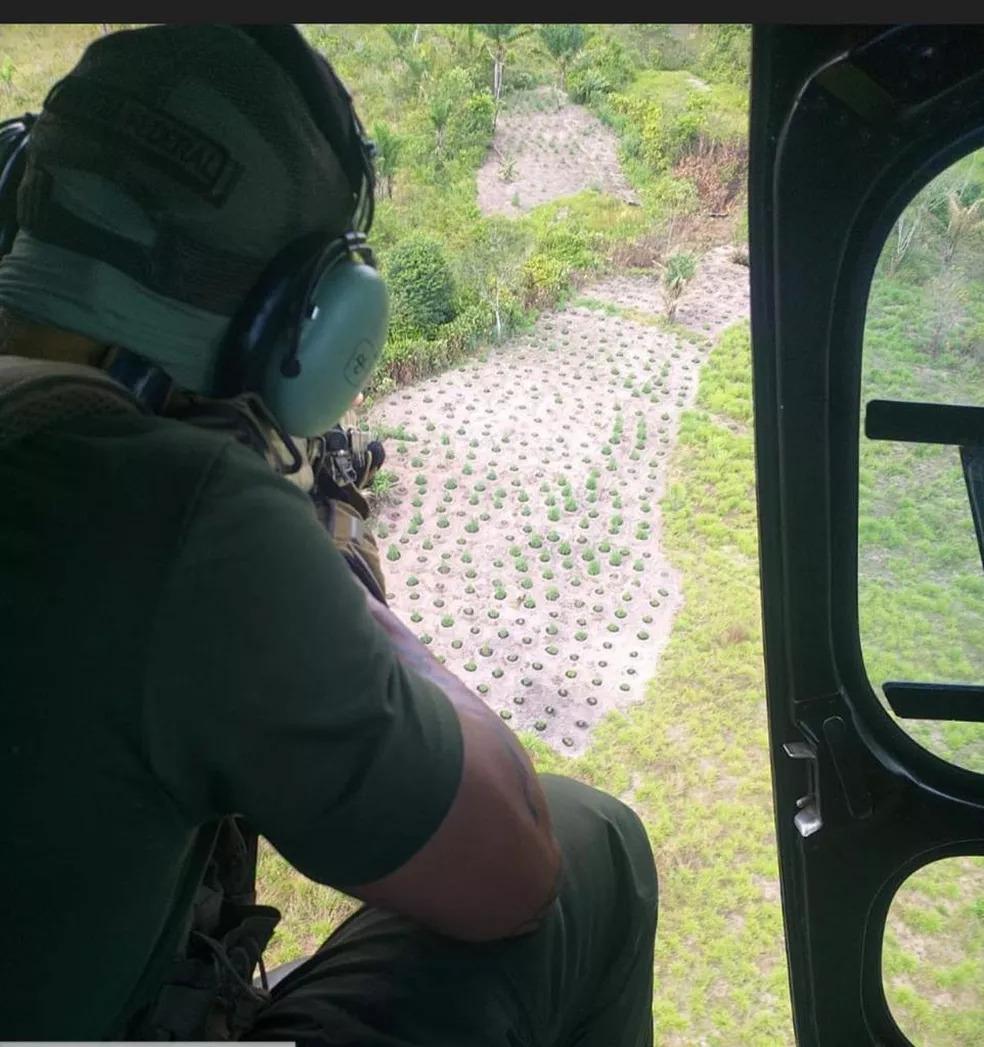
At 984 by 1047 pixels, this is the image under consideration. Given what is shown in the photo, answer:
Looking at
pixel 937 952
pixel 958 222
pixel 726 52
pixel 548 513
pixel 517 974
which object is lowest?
pixel 937 952

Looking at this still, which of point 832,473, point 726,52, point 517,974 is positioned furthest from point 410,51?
point 517,974

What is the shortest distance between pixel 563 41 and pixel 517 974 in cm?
101

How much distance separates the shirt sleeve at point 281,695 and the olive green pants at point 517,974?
293mm

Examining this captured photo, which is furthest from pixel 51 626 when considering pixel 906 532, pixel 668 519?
pixel 668 519

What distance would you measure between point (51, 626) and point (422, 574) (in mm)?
930

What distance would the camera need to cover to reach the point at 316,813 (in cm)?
73

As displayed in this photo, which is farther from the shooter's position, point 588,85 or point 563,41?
point 588,85

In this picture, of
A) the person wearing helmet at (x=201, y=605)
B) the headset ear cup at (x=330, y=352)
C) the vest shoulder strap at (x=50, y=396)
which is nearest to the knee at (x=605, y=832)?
the person wearing helmet at (x=201, y=605)

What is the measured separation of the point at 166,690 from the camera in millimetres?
684

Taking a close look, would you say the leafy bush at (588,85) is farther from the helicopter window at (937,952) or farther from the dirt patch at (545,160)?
the helicopter window at (937,952)

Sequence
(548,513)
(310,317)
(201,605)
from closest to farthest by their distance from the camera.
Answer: (201,605)
(310,317)
(548,513)

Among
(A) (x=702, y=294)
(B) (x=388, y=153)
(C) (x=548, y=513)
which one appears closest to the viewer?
(B) (x=388, y=153)

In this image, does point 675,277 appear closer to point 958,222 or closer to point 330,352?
point 958,222

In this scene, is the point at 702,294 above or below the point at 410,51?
below
